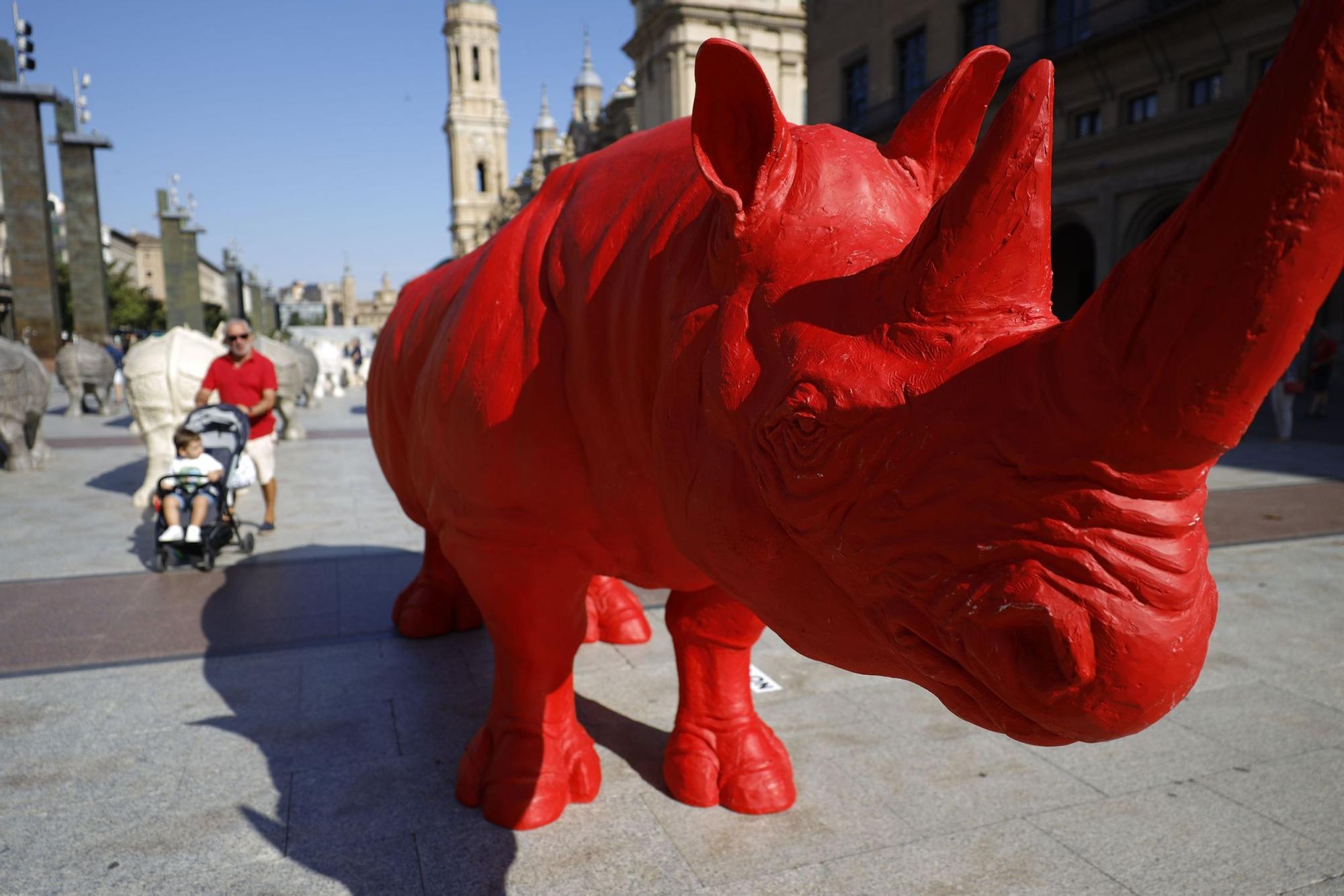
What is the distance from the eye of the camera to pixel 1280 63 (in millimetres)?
893

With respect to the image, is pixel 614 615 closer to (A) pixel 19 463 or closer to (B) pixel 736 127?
(B) pixel 736 127

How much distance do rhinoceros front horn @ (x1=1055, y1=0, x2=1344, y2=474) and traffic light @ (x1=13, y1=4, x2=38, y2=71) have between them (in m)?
24.1

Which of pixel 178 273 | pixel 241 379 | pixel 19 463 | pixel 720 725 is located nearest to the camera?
pixel 720 725

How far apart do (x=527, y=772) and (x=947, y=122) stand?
7.64 ft

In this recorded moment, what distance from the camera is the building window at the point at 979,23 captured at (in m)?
22.8

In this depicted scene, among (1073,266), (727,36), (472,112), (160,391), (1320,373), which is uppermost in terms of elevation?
(472,112)

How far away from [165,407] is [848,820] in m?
8.11

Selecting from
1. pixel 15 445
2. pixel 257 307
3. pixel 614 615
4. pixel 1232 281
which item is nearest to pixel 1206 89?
pixel 614 615

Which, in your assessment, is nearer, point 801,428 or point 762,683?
point 801,428

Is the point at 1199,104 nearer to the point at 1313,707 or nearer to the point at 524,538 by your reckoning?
the point at 1313,707

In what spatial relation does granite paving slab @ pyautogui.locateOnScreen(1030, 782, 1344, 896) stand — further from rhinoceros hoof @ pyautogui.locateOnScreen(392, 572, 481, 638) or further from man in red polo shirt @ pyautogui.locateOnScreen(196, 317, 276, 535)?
man in red polo shirt @ pyautogui.locateOnScreen(196, 317, 276, 535)

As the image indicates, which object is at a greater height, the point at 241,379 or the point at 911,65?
the point at 911,65

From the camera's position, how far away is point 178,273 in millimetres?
23344

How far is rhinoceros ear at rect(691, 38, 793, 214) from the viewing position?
1.66m
